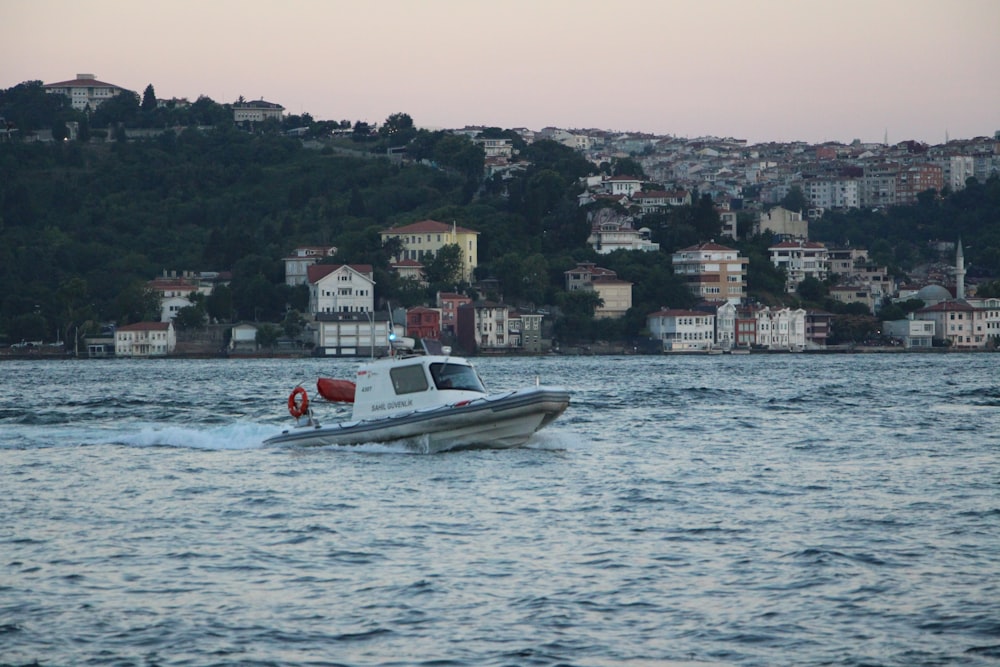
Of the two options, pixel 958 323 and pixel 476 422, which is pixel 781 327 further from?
pixel 476 422

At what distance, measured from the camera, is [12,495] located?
854 inches

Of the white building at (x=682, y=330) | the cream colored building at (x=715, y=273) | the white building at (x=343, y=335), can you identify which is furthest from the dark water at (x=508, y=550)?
the cream colored building at (x=715, y=273)

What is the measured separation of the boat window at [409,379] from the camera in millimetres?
26172

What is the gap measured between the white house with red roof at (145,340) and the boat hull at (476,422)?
296 ft

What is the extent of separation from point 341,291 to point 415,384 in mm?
93494

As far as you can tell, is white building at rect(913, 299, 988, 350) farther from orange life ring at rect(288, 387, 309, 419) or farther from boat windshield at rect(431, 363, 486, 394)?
boat windshield at rect(431, 363, 486, 394)

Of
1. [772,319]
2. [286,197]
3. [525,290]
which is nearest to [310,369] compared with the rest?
[525,290]

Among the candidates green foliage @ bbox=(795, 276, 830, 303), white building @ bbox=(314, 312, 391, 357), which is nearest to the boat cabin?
white building @ bbox=(314, 312, 391, 357)

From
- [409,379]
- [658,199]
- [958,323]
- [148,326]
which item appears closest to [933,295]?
[958,323]

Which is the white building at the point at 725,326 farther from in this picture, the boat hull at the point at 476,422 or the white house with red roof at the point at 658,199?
the boat hull at the point at 476,422

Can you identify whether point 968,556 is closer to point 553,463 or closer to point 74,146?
point 553,463

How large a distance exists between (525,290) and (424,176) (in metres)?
45.1

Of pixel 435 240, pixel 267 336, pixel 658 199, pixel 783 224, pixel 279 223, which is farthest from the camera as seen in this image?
pixel 783 224

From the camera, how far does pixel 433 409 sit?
25.6 metres
